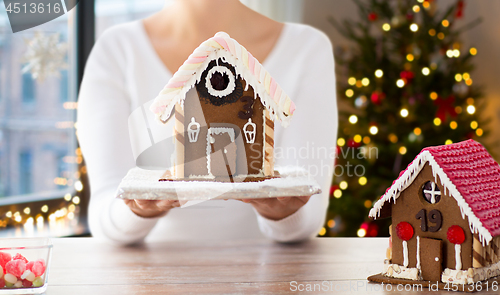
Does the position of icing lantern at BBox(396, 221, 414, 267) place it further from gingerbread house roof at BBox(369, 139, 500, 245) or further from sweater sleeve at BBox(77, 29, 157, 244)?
sweater sleeve at BBox(77, 29, 157, 244)

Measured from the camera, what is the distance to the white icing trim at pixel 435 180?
62 cm

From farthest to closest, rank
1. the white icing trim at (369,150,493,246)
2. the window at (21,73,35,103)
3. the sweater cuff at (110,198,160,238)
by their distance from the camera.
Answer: the window at (21,73,35,103), the sweater cuff at (110,198,160,238), the white icing trim at (369,150,493,246)

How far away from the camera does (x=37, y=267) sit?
2.24 feet

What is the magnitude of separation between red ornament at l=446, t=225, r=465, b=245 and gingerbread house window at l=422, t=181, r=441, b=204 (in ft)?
0.16

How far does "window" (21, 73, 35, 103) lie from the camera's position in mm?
2479

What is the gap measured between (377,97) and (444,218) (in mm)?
1823

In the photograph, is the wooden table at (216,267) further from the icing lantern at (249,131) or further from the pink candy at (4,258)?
the icing lantern at (249,131)

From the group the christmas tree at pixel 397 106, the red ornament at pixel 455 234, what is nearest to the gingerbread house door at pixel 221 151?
the red ornament at pixel 455 234

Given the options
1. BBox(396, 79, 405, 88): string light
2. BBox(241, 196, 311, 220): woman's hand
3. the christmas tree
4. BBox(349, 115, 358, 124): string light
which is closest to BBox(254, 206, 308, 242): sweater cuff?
BBox(241, 196, 311, 220): woman's hand

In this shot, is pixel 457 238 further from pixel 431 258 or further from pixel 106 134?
pixel 106 134

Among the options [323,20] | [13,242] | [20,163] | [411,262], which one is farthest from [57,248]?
[323,20]

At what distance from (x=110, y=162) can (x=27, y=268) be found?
59 centimetres

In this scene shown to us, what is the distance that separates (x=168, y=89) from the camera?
835mm

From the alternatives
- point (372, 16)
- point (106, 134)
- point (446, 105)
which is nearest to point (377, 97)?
point (446, 105)
